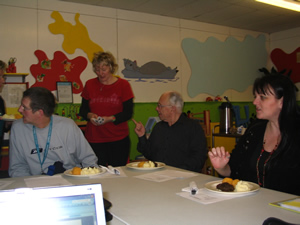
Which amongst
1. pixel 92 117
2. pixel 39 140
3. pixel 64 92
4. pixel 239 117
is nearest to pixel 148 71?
pixel 64 92

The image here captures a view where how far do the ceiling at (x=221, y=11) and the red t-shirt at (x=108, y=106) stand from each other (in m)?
2.11

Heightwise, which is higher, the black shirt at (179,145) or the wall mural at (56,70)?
the wall mural at (56,70)

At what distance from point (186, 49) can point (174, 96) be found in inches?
138

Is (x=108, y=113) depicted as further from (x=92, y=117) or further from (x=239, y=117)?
(x=239, y=117)

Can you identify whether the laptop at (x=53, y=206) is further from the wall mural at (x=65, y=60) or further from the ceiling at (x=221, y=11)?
the ceiling at (x=221, y=11)

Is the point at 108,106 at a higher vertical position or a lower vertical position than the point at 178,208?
higher

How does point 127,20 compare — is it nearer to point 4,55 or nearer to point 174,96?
point 4,55

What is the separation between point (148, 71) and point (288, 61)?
3578 mm

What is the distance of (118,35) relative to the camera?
5156 millimetres

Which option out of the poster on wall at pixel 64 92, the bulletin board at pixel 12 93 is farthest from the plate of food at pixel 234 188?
the poster on wall at pixel 64 92

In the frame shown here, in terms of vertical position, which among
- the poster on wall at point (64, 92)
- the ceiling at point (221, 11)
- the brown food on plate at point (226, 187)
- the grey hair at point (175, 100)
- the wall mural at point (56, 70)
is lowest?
the brown food on plate at point (226, 187)

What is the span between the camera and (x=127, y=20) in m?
5.23

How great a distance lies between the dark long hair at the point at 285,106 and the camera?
176 centimetres

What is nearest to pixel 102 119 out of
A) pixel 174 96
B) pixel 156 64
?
pixel 174 96
